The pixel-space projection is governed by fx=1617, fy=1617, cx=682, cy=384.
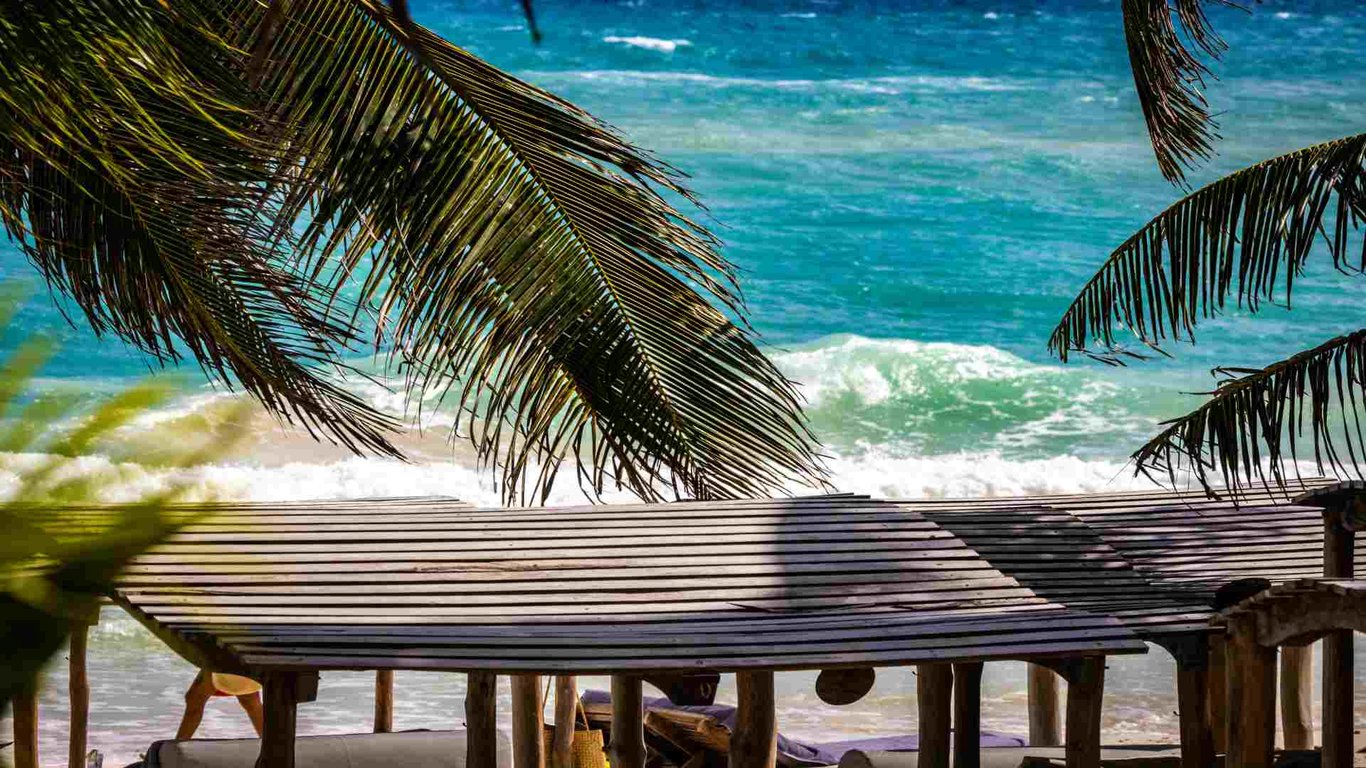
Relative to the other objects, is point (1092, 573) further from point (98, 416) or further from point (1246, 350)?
point (1246, 350)

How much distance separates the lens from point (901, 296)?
94.6 ft

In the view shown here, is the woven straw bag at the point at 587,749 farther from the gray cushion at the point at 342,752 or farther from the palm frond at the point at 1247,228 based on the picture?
the palm frond at the point at 1247,228

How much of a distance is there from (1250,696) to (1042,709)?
411 cm

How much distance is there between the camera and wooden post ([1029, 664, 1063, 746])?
9289 millimetres

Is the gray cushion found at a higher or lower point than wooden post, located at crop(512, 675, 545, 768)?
lower

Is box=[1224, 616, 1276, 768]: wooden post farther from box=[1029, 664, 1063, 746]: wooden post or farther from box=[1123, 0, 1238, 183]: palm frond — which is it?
box=[1029, 664, 1063, 746]: wooden post

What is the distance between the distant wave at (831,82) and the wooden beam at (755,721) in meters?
35.1

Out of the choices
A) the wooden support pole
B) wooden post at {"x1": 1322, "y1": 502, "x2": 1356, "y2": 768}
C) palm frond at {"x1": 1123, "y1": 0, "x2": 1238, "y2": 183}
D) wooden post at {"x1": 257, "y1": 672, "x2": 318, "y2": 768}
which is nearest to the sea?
the wooden support pole

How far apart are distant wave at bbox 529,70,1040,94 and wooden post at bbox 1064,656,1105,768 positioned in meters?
35.3

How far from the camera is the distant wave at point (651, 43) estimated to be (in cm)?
4303

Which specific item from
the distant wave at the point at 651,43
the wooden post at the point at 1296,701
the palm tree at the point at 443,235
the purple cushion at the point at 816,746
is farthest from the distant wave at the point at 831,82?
the palm tree at the point at 443,235

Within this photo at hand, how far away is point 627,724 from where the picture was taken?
22.5ft

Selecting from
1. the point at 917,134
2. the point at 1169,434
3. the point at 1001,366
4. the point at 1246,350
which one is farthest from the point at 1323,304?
the point at 1169,434

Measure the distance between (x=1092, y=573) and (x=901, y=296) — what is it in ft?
73.0
